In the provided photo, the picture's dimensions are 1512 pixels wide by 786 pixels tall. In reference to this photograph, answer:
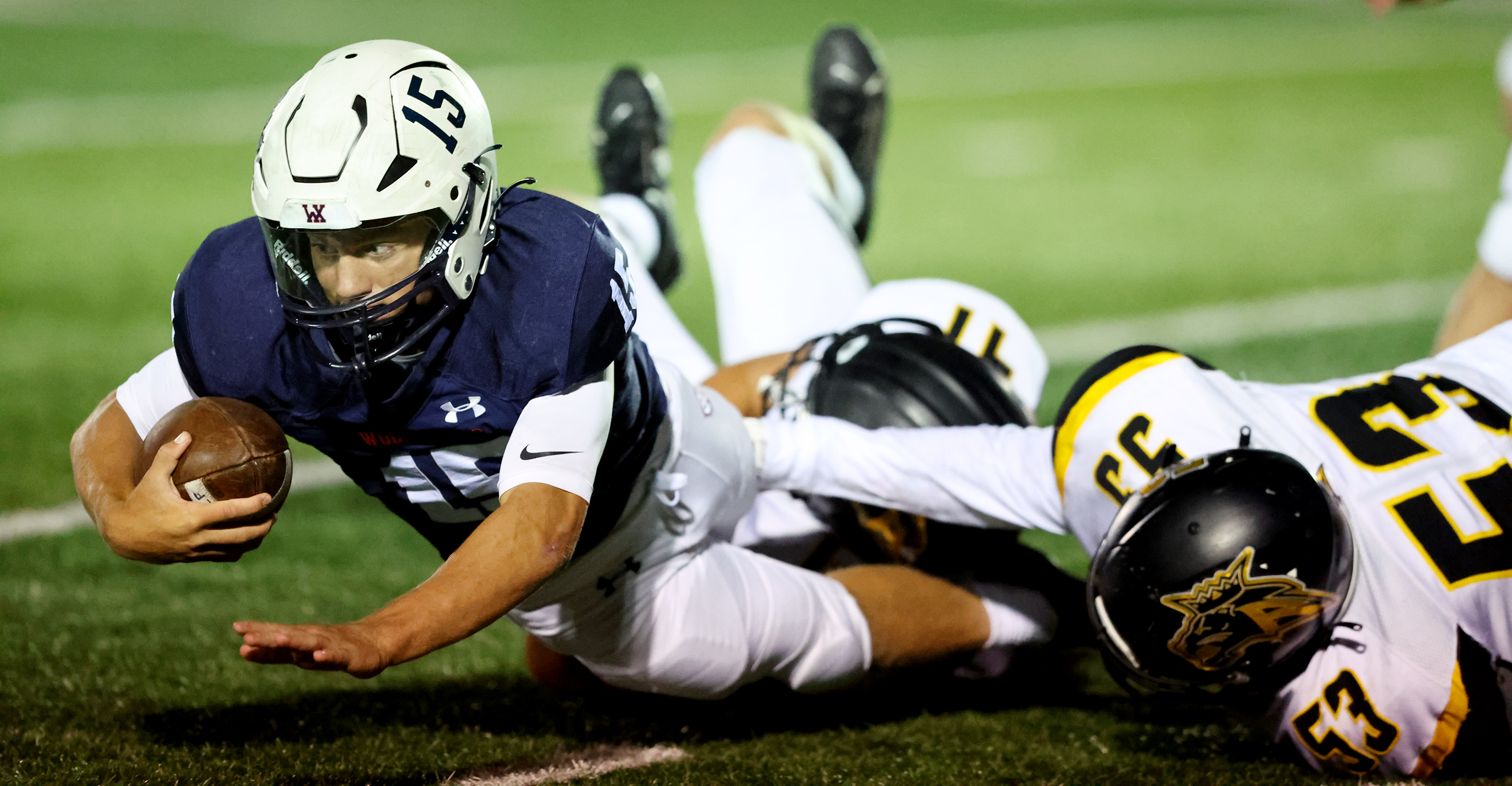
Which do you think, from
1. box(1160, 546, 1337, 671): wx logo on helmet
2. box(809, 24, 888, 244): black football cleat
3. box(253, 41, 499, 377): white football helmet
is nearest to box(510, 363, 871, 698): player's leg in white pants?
box(253, 41, 499, 377): white football helmet

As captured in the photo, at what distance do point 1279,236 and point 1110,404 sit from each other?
17.4 ft

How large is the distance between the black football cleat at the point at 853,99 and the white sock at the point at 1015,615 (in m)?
1.65

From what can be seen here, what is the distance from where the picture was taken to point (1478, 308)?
3307 millimetres

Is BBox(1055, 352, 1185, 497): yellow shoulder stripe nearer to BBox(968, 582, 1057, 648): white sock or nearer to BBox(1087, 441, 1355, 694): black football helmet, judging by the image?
BBox(1087, 441, 1355, 694): black football helmet

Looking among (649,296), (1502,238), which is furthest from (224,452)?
(1502,238)

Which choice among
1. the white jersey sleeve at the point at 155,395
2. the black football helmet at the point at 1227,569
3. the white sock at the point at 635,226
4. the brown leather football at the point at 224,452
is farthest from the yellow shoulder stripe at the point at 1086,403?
the white sock at the point at 635,226

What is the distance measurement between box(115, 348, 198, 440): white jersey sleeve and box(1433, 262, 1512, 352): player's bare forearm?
267cm

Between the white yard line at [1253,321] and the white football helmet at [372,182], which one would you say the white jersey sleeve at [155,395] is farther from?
the white yard line at [1253,321]

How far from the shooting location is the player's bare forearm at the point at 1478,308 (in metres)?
3.24

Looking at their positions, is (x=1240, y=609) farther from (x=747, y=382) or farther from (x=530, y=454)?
(x=747, y=382)

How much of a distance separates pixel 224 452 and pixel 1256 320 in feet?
15.5

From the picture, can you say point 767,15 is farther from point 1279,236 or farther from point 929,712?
point 929,712

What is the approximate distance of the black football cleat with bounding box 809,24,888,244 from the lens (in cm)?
433

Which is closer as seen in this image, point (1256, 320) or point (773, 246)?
point (773, 246)
